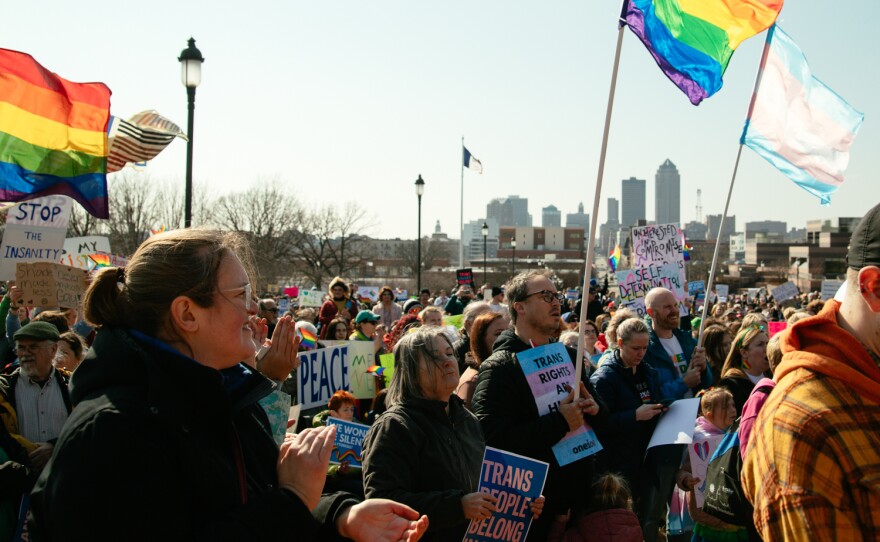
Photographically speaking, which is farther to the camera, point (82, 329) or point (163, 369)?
point (82, 329)

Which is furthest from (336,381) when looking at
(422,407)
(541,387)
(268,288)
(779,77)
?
(268,288)

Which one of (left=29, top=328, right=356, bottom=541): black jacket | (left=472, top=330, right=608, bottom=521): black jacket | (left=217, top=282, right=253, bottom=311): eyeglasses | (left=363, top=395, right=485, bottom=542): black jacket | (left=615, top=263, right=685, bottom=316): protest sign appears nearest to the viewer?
(left=29, top=328, right=356, bottom=541): black jacket

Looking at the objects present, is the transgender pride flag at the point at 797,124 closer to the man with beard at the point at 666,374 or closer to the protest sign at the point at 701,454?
the man with beard at the point at 666,374

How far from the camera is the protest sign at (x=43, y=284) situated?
8.32 metres

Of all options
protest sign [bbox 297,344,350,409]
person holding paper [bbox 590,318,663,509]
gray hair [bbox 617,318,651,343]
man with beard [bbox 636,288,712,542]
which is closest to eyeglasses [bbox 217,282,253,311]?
person holding paper [bbox 590,318,663,509]

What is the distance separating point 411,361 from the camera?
439cm

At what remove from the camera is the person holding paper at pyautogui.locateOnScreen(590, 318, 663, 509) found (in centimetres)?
607

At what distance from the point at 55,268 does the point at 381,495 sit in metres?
6.13

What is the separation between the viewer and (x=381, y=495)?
3949 millimetres

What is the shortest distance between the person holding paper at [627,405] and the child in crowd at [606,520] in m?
1.12

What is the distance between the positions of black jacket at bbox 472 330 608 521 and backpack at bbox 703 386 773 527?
121cm

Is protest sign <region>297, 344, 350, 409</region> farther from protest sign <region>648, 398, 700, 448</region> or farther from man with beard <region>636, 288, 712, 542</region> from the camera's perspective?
protest sign <region>648, 398, 700, 448</region>

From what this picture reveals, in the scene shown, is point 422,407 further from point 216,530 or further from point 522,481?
point 216,530

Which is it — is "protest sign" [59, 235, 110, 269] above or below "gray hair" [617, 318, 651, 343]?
above
